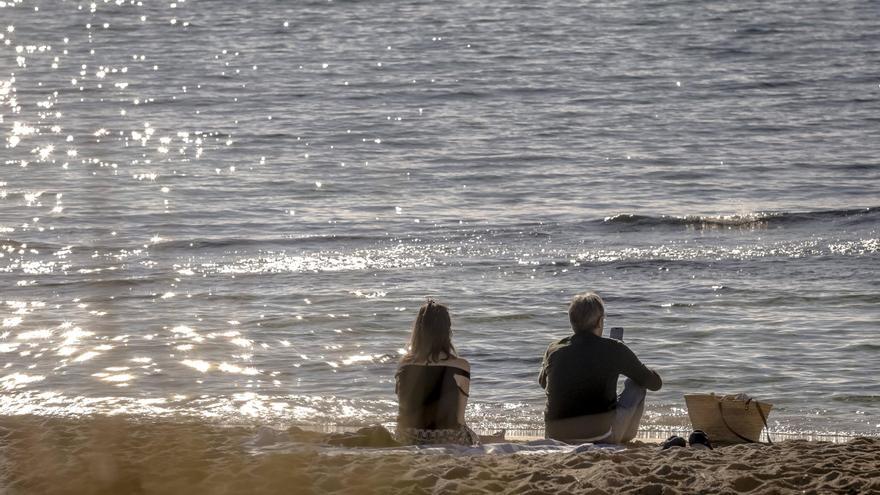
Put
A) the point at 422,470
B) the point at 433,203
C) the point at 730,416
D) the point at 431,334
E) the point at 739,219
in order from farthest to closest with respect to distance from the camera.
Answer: the point at 433,203, the point at 739,219, the point at 730,416, the point at 431,334, the point at 422,470

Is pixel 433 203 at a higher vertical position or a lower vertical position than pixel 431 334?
higher

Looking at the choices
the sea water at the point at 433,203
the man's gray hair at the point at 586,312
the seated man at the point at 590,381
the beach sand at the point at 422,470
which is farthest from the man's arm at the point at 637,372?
the sea water at the point at 433,203

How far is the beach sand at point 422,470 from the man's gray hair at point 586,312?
73 centimetres

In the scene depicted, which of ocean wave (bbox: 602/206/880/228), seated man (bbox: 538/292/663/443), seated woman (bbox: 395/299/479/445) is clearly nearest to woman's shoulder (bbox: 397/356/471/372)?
seated woman (bbox: 395/299/479/445)

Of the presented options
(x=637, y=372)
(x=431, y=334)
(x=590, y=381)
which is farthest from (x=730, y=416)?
(x=431, y=334)

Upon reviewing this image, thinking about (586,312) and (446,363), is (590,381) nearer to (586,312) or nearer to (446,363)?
(586,312)

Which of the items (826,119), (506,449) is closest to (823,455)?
(506,449)

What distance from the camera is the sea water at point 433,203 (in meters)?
10.9

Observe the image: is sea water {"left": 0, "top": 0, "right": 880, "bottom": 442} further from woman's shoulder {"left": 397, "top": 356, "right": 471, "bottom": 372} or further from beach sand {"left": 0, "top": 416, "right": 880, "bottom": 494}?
beach sand {"left": 0, "top": 416, "right": 880, "bottom": 494}

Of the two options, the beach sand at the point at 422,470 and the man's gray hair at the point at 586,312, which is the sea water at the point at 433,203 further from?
the beach sand at the point at 422,470

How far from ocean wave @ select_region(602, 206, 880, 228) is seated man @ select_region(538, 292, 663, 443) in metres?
9.97

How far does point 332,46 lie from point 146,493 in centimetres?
2936

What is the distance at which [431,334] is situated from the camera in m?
7.37

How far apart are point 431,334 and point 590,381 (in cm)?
94
